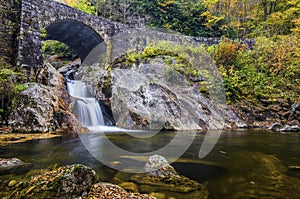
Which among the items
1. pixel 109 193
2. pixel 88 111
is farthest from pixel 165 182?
pixel 88 111

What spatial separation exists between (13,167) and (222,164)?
13.2ft

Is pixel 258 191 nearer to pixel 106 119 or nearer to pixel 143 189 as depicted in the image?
pixel 143 189

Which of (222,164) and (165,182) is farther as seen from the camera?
(222,164)

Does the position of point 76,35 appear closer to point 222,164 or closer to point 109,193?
point 222,164

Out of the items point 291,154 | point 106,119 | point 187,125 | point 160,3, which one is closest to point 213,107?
point 187,125

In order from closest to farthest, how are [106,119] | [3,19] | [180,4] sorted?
[3,19], [106,119], [180,4]

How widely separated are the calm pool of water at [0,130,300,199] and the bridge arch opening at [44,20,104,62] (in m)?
9.29

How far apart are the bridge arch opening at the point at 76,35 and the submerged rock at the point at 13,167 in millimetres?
10350

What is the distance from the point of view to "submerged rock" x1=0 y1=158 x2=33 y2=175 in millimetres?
3388

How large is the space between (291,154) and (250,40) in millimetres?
16578

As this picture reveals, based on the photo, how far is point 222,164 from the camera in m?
4.26

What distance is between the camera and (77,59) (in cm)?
2047

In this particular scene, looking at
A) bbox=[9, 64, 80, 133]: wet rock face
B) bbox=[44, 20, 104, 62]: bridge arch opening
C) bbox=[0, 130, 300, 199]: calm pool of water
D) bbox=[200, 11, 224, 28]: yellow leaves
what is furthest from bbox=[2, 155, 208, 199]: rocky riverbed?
bbox=[200, 11, 224, 28]: yellow leaves

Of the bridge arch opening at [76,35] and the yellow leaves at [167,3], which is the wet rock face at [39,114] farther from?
the yellow leaves at [167,3]
